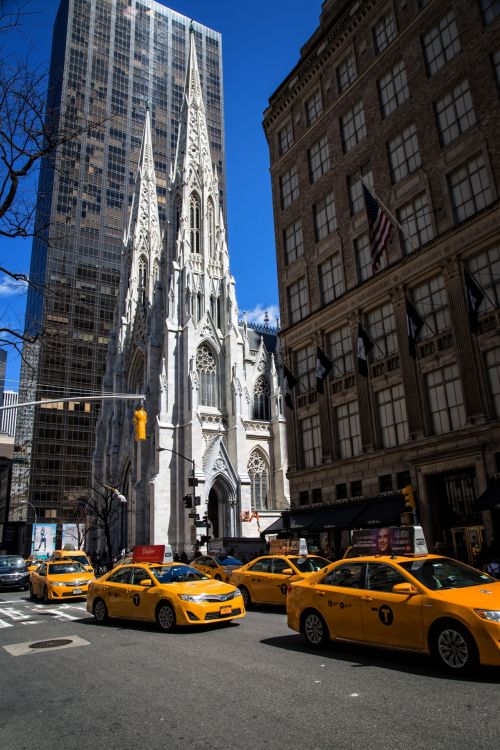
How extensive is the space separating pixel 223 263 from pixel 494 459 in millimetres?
41059

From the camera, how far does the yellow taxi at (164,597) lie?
10782 millimetres

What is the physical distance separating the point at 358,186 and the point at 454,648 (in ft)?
74.7

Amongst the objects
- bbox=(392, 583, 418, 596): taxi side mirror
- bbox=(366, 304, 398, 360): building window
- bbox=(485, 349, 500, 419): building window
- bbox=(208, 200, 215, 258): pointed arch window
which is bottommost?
bbox=(392, 583, 418, 596): taxi side mirror

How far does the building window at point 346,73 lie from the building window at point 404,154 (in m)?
5.22

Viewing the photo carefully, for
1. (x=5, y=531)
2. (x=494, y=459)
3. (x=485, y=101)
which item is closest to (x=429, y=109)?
(x=485, y=101)

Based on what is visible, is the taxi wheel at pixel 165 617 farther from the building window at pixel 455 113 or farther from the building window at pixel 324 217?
the building window at pixel 324 217

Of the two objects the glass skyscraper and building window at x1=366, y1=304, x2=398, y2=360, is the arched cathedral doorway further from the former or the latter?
building window at x1=366, y1=304, x2=398, y2=360

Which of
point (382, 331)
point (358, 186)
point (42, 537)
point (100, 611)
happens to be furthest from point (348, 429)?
point (42, 537)

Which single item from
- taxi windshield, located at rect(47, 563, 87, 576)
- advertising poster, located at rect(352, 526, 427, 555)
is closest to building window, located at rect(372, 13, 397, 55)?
advertising poster, located at rect(352, 526, 427, 555)

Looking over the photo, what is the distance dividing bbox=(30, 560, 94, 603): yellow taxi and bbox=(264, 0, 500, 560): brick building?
33.1 feet

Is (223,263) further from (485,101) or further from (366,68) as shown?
(485,101)

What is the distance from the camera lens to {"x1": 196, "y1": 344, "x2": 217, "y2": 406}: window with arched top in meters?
50.4

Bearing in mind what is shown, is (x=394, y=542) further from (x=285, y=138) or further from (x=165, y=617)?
(x=285, y=138)

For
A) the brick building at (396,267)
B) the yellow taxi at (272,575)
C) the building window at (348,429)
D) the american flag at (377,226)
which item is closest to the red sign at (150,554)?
the brick building at (396,267)
